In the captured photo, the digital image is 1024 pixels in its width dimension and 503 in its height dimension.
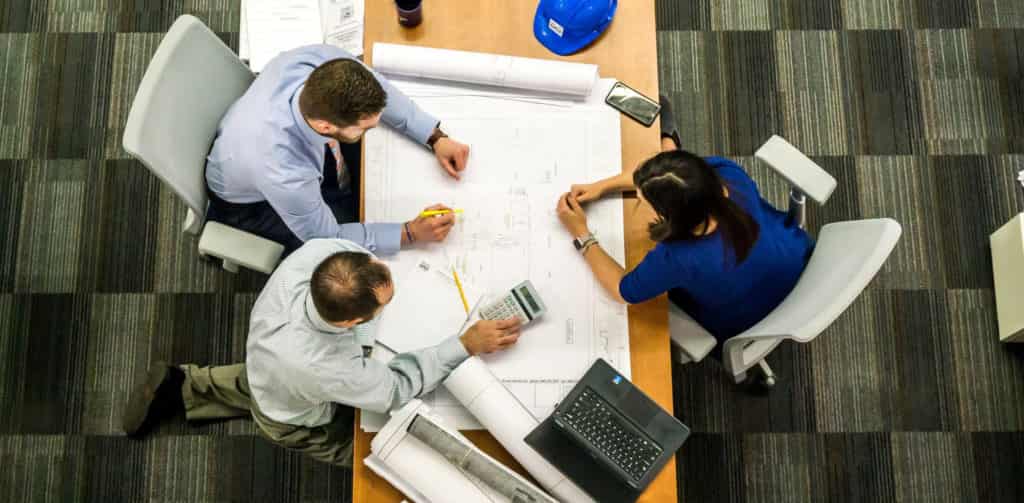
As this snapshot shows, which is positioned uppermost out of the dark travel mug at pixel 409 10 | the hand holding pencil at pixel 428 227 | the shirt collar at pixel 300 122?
the dark travel mug at pixel 409 10

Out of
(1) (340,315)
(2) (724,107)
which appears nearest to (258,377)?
(1) (340,315)

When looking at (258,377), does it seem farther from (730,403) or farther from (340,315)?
(730,403)

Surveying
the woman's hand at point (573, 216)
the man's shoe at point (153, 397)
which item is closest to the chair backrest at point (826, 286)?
the woman's hand at point (573, 216)

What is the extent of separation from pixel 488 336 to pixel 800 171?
73cm

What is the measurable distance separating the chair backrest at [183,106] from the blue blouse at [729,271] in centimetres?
98

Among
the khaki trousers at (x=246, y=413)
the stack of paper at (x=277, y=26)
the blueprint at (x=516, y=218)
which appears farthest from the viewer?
the stack of paper at (x=277, y=26)

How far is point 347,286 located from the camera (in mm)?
1367

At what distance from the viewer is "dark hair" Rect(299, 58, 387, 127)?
1.46 meters

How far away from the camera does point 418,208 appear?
64.6 inches

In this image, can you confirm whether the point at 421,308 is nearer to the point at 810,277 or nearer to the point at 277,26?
the point at 810,277

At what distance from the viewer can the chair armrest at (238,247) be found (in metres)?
1.63

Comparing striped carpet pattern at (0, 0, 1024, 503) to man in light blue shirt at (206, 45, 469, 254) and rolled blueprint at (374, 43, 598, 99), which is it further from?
rolled blueprint at (374, 43, 598, 99)

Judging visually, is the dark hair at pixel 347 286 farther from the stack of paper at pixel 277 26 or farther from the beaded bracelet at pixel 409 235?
the stack of paper at pixel 277 26

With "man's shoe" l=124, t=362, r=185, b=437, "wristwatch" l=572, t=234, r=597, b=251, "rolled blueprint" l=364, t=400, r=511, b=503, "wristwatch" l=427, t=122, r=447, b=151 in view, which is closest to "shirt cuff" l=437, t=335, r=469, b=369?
"rolled blueprint" l=364, t=400, r=511, b=503
